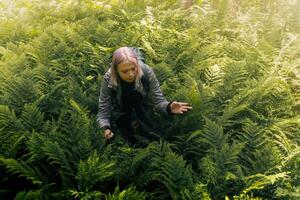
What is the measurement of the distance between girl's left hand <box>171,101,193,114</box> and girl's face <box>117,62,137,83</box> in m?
0.55

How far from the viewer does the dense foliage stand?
352cm

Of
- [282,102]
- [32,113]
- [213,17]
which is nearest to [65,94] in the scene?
[32,113]

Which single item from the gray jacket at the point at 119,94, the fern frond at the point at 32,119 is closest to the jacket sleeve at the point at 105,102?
the gray jacket at the point at 119,94

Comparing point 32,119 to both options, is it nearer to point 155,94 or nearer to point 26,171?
point 26,171

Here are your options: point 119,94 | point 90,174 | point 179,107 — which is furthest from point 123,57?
point 90,174

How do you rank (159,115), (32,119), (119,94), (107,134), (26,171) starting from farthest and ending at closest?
(159,115) → (32,119) → (119,94) → (107,134) → (26,171)

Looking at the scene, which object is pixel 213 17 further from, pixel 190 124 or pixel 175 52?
pixel 190 124

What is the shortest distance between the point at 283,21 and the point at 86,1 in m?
4.60

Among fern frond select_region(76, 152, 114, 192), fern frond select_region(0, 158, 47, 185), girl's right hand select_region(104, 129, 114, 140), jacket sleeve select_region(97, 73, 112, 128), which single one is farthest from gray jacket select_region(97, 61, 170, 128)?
fern frond select_region(0, 158, 47, 185)

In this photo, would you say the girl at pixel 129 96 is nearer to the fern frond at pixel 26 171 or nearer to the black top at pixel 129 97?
the black top at pixel 129 97

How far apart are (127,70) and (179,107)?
27.9 inches

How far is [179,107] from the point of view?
387cm

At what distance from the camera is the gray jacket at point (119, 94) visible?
13.2 feet

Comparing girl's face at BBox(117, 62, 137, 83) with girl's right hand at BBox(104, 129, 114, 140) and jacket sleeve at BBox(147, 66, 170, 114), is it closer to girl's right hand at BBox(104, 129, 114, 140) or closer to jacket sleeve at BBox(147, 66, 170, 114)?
jacket sleeve at BBox(147, 66, 170, 114)
